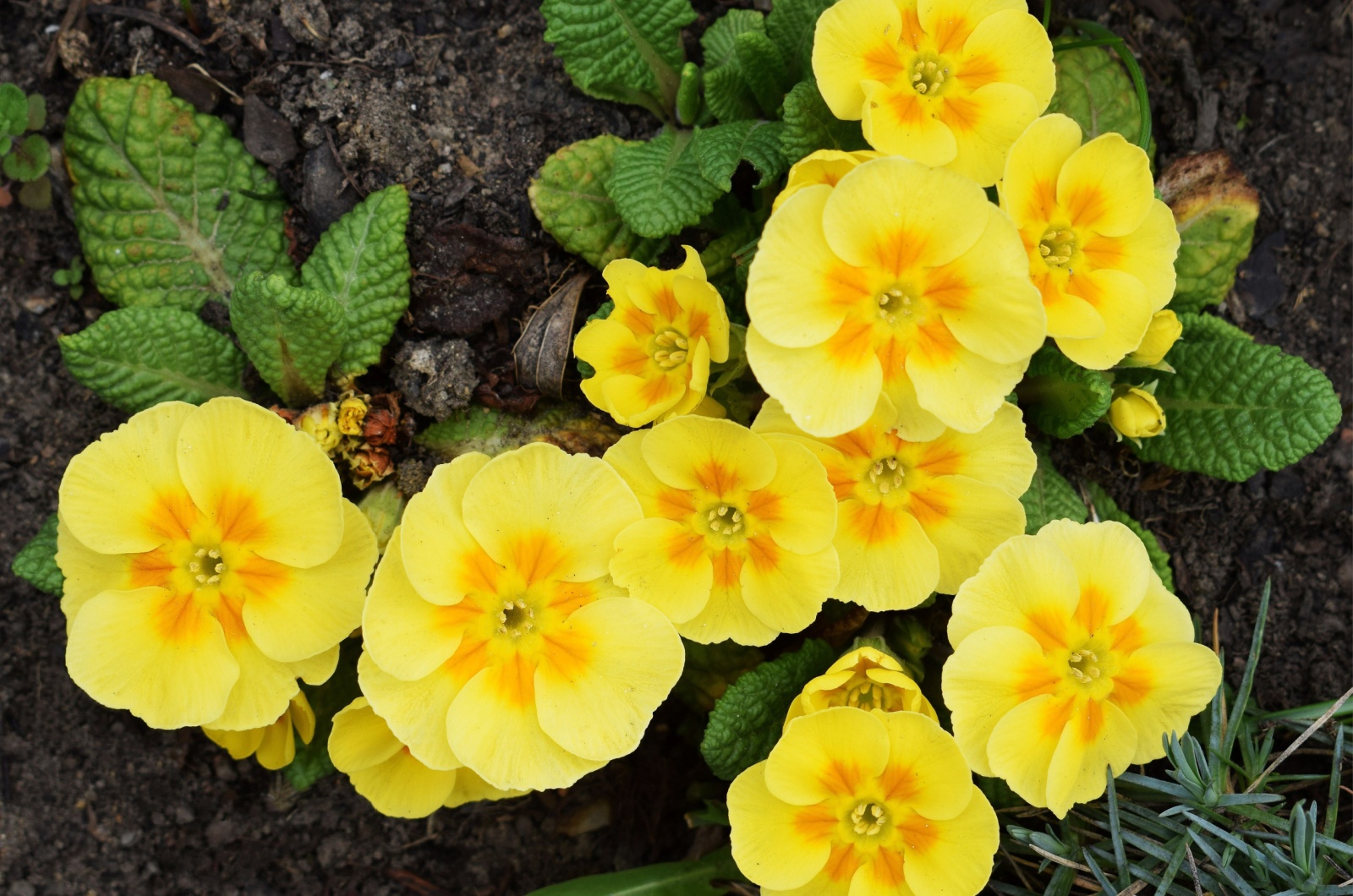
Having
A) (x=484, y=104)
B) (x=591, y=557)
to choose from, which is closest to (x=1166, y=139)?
(x=484, y=104)

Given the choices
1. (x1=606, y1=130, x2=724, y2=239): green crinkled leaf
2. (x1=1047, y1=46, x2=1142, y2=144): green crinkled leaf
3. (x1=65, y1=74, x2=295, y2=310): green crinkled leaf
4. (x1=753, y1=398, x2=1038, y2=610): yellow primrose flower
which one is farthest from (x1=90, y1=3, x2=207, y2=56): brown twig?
(x1=1047, y1=46, x2=1142, y2=144): green crinkled leaf

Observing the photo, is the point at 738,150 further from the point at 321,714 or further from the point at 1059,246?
the point at 321,714

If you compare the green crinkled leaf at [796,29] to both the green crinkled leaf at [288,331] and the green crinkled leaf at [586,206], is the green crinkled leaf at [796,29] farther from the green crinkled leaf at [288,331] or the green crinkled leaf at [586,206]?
the green crinkled leaf at [288,331]

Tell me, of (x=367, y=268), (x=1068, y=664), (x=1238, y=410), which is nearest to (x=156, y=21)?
(x=367, y=268)

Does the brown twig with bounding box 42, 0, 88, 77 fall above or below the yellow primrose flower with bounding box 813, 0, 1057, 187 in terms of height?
below

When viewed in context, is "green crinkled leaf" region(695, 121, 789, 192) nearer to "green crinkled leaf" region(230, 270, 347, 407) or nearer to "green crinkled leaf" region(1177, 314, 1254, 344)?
"green crinkled leaf" region(230, 270, 347, 407)
